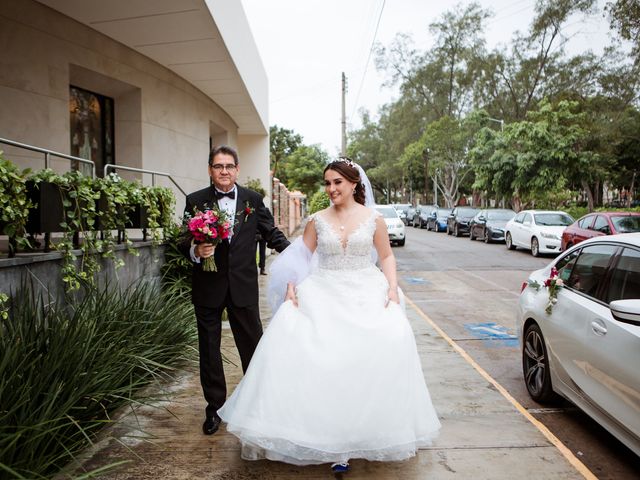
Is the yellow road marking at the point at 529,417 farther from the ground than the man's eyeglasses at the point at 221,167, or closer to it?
closer to it

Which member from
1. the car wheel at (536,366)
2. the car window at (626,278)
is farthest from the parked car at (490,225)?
the car window at (626,278)

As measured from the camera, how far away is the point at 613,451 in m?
4.09

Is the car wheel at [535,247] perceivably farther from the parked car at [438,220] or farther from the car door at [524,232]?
the parked car at [438,220]

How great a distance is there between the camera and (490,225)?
23.2m

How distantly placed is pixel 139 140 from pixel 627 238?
9782mm

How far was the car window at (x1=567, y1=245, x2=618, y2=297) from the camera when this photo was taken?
4270 millimetres

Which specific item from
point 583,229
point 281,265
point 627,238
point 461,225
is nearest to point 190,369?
point 281,265

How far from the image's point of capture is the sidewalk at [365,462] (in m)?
3.47

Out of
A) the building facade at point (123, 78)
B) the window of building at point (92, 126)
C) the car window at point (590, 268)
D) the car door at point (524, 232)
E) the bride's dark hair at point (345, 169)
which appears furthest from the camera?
the car door at point (524, 232)

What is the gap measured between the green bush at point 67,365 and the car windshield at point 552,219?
52.2 feet

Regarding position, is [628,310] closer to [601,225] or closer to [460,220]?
[601,225]

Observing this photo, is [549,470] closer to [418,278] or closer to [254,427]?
[254,427]

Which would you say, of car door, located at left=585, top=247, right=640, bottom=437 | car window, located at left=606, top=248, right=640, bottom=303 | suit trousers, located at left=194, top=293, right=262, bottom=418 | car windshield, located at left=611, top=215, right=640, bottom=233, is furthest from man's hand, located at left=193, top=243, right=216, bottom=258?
car windshield, located at left=611, top=215, right=640, bottom=233

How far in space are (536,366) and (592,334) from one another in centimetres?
122
